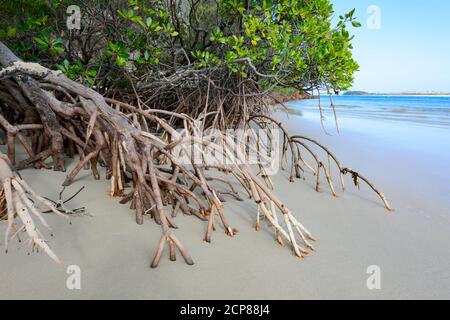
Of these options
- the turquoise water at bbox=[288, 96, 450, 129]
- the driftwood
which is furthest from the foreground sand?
the turquoise water at bbox=[288, 96, 450, 129]

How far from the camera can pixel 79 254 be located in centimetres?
176

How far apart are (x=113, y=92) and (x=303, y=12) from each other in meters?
2.73

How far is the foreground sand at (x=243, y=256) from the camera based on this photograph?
5.06 ft

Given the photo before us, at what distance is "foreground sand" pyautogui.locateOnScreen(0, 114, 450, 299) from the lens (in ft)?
5.06

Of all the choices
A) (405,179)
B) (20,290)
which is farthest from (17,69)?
(405,179)

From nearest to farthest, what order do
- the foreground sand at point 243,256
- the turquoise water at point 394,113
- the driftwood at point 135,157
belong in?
the foreground sand at point 243,256 → the driftwood at point 135,157 → the turquoise water at point 394,113

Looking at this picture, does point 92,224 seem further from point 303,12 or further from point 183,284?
point 303,12

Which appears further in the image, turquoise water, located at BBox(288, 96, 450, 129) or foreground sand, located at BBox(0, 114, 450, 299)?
turquoise water, located at BBox(288, 96, 450, 129)

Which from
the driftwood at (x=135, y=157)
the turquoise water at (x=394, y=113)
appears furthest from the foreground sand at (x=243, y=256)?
the turquoise water at (x=394, y=113)

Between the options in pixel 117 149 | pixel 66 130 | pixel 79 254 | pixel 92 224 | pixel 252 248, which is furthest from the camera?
pixel 66 130

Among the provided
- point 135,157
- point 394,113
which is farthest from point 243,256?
point 394,113

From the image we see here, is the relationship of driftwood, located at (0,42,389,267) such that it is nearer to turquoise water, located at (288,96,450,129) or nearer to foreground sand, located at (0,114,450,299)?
foreground sand, located at (0,114,450,299)

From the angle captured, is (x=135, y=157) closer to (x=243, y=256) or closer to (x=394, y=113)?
(x=243, y=256)

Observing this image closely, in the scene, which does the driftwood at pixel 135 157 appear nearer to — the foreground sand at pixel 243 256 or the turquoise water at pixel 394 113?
the foreground sand at pixel 243 256
